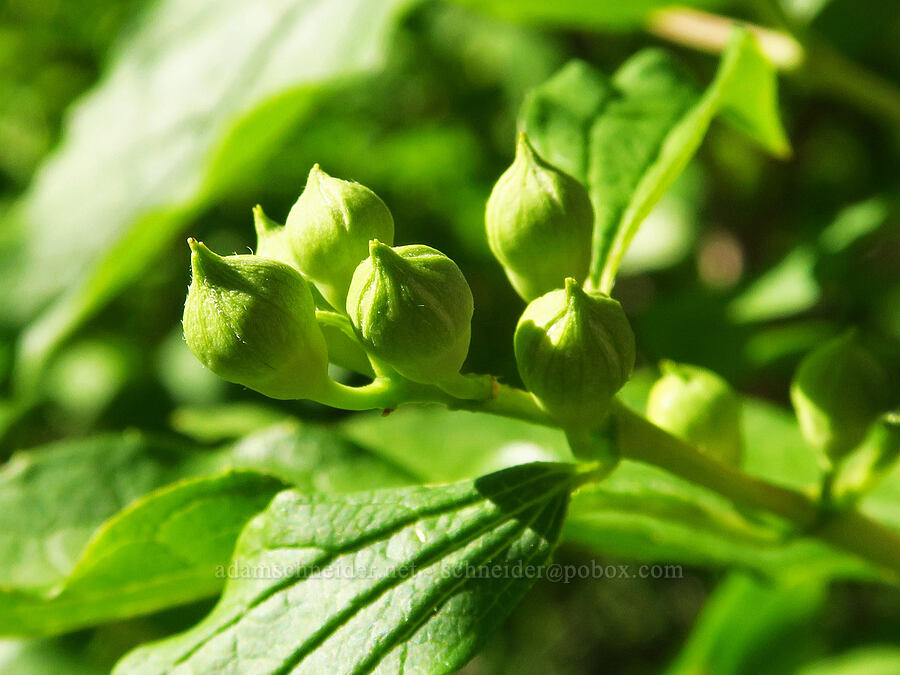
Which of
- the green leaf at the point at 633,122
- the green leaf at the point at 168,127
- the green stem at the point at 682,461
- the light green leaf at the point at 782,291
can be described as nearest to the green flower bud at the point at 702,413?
Result: the green stem at the point at 682,461

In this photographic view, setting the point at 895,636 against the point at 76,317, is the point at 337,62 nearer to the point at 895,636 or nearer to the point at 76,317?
the point at 76,317

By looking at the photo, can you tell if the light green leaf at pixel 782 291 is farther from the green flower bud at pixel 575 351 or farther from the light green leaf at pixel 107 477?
the green flower bud at pixel 575 351

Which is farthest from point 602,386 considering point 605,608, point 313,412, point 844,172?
point 605,608

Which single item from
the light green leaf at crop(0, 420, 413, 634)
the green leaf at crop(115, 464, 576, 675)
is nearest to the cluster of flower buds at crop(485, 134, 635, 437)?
the green leaf at crop(115, 464, 576, 675)

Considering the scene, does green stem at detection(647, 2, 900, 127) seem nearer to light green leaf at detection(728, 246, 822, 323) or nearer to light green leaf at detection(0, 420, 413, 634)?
light green leaf at detection(728, 246, 822, 323)

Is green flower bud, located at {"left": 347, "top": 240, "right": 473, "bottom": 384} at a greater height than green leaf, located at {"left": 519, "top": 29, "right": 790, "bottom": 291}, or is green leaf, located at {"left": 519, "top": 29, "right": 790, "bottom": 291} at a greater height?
green flower bud, located at {"left": 347, "top": 240, "right": 473, "bottom": 384}
